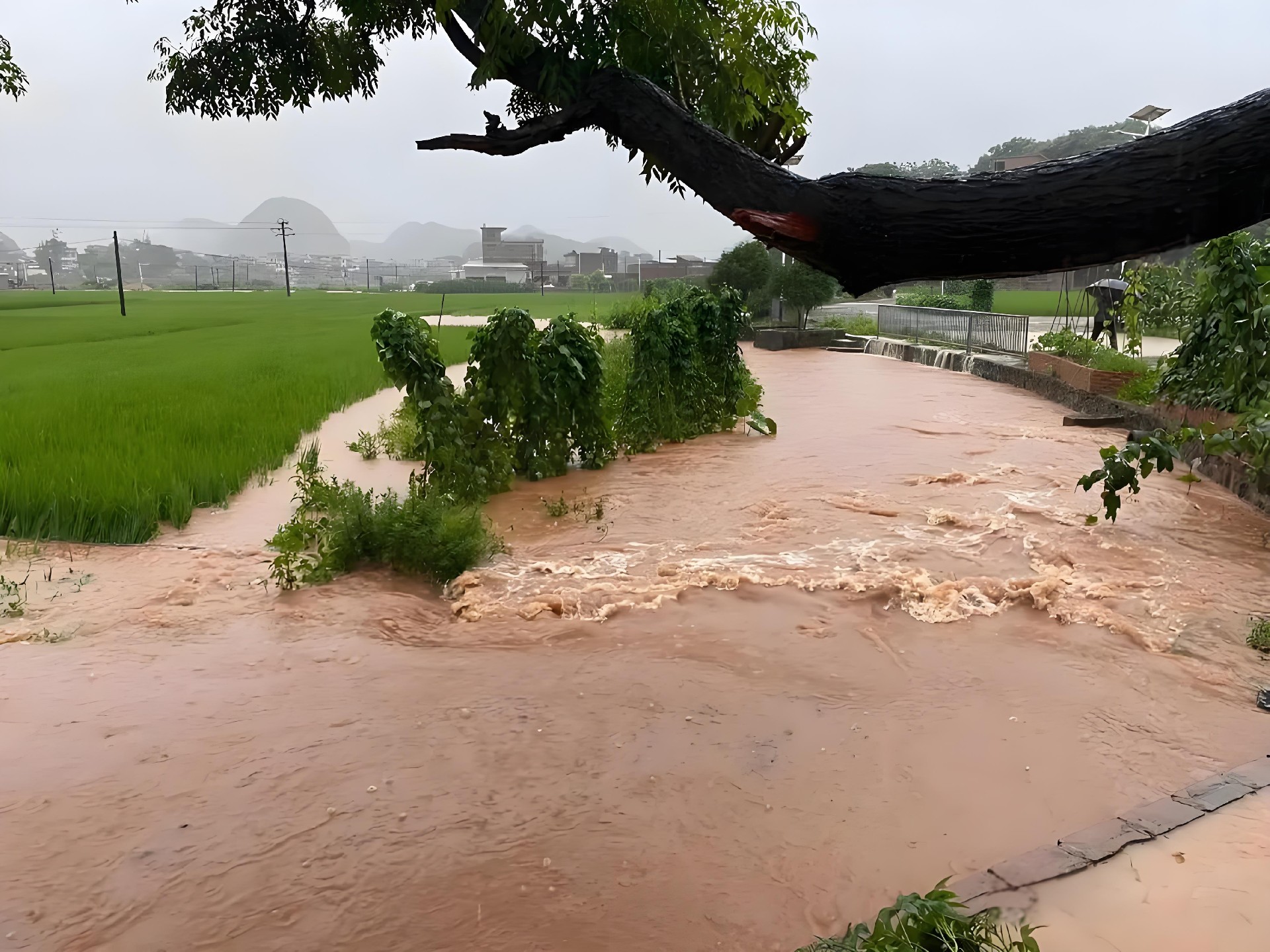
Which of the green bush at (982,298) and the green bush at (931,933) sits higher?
the green bush at (982,298)

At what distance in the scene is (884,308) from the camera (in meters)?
27.6

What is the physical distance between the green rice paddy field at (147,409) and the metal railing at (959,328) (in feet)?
32.2

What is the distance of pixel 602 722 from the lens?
14.4 feet

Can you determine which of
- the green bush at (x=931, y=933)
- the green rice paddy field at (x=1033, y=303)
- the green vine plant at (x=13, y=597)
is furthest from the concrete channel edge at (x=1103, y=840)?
the green rice paddy field at (x=1033, y=303)

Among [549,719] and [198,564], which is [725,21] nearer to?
[549,719]

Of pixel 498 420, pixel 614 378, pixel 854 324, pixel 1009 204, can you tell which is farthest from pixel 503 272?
pixel 1009 204

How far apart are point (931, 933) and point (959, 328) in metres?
21.9

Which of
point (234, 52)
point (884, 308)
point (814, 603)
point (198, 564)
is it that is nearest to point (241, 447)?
point (198, 564)

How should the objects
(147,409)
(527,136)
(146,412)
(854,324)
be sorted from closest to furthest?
(527,136), (146,412), (147,409), (854,324)

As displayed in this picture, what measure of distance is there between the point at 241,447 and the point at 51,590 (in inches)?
127

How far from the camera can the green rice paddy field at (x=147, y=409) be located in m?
6.99

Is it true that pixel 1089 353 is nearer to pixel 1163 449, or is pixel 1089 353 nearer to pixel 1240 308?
pixel 1240 308

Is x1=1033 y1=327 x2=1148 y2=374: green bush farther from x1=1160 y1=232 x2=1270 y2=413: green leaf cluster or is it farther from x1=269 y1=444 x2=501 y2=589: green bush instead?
x1=269 y1=444 x2=501 y2=589: green bush

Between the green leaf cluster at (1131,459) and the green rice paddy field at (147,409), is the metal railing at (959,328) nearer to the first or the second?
the green rice paddy field at (147,409)
